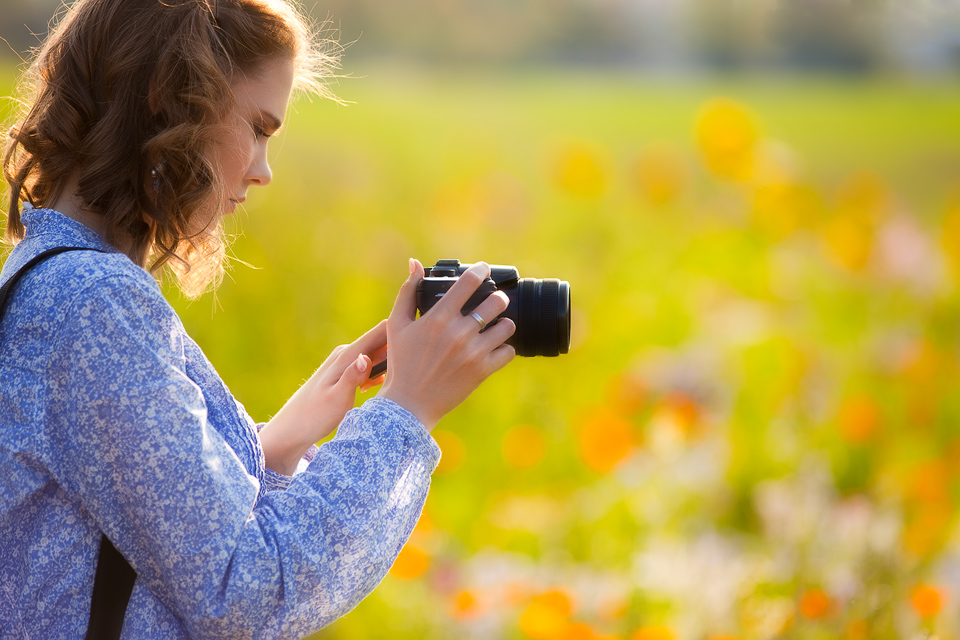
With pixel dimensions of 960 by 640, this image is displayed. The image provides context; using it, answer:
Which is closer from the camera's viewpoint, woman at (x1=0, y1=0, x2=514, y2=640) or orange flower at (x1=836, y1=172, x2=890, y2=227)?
woman at (x1=0, y1=0, x2=514, y2=640)

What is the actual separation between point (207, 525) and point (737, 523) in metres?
1.73

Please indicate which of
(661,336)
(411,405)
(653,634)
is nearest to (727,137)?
(661,336)

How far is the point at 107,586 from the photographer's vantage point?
2.22 feet

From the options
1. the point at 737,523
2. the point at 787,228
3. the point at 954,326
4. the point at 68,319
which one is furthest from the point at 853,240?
the point at 68,319

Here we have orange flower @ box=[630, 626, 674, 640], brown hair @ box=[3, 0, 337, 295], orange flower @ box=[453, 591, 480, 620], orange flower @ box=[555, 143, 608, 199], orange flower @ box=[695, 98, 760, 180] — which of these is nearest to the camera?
brown hair @ box=[3, 0, 337, 295]

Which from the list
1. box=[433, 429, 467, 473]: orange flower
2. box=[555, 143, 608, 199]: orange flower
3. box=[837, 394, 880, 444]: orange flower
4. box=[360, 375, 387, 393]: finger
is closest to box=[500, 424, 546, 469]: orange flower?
box=[433, 429, 467, 473]: orange flower

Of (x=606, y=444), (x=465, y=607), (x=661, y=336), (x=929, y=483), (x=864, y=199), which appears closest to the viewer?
(x=465, y=607)

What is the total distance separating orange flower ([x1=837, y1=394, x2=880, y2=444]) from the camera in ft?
6.82

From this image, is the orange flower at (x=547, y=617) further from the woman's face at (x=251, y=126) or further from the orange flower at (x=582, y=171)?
the orange flower at (x=582, y=171)

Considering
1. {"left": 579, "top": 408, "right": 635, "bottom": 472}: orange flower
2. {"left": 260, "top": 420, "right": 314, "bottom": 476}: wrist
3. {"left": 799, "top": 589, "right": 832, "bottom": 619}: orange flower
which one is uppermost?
{"left": 260, "top": 420, "right": 314, "bottom": 476}: wrist

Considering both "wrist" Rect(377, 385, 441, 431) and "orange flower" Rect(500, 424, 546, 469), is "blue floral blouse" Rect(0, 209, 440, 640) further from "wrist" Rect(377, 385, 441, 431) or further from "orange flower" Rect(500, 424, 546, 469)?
"orange flower" Rect(500, 424, 546, 469)

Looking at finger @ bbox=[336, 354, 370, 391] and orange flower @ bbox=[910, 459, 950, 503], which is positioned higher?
finger @ bbox=[336, 354, 370, 391]

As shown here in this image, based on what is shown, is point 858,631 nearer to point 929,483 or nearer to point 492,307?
Result: point 929,483

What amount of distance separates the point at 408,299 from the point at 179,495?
1.03 ft
